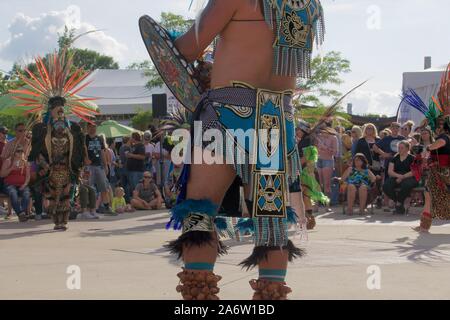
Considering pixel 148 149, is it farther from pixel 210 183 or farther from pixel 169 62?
pixel 210 183

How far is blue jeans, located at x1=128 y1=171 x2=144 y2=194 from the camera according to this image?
52.0ft

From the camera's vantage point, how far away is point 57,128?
10.3m

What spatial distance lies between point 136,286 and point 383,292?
155 cm

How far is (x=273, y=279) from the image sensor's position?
3875mm

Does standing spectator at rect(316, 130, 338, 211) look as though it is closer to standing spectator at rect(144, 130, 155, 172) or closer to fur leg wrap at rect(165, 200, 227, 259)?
standing spectator at rect(144, 130, 155, 172)

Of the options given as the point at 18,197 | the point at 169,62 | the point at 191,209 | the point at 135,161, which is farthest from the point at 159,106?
the point at 191,209

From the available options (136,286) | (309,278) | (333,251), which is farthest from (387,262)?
(136,286)

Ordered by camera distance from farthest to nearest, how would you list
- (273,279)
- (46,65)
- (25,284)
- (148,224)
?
(148,224), (46,65), (25,284), (273,279)

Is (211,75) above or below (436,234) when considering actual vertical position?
above

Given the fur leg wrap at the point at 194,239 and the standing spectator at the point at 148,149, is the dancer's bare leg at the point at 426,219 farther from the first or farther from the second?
the standing spectator at the point at 148,149

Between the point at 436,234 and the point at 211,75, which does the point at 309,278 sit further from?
the point at 436,234

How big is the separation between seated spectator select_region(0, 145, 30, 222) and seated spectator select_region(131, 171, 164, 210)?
2.40 m

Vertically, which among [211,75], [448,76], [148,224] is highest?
[448,76]

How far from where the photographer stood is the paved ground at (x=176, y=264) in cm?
489
